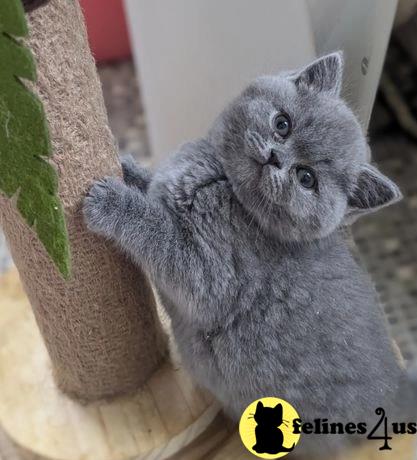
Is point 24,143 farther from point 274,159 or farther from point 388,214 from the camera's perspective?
point 388,214

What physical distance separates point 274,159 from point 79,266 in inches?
10.1

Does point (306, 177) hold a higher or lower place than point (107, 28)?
lower

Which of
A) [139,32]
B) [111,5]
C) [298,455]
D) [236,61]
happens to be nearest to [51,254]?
[298,455]

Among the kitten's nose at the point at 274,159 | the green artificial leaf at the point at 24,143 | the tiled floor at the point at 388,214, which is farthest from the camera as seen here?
the tiled floor at the point at 388,214

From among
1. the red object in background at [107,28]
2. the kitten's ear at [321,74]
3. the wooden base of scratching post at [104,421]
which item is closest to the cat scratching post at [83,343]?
the wooden base of scratching post at [104,421]

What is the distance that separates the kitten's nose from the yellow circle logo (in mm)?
289

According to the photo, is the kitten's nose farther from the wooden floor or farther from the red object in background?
the red object in background

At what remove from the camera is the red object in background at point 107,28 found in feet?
5.24

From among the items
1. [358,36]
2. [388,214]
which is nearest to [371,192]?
[358,36]

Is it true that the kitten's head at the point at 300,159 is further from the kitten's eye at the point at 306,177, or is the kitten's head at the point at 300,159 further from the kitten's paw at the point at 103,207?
the kitten's paw at the point at 103,207

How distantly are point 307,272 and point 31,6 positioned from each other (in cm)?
43

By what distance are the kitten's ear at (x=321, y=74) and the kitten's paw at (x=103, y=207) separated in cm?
26

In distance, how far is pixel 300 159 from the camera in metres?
0.77

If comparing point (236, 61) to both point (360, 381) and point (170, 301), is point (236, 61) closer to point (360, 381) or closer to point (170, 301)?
point (170, 301)
